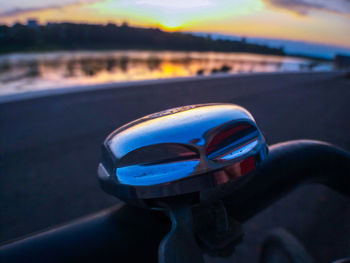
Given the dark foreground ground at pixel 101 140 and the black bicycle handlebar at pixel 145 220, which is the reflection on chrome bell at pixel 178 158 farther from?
the dark foreground ground at pixel 101 140

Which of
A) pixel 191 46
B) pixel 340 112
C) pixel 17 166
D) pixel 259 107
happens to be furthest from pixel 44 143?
pixel 191 46

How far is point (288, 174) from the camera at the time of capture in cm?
92

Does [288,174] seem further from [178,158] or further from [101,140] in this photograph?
[101,140]

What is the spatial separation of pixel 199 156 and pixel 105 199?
1.67m

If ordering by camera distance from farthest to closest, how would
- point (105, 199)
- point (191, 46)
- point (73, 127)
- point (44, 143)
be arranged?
1. point (191, 46)
2. point (73, 127)
3. point (44, 143)
4. point (105, 199)

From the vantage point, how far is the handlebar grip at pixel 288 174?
0.84 metres

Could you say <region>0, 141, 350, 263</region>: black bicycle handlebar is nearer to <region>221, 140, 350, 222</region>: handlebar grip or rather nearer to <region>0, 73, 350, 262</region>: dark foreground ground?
<region>221, 140, 350, 222</region>: handlebar grip

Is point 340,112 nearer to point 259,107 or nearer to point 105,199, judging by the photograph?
point 259,107

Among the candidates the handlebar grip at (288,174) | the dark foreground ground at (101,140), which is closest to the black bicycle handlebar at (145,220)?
the handlebar grip at (288,174)

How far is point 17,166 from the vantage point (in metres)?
2.37

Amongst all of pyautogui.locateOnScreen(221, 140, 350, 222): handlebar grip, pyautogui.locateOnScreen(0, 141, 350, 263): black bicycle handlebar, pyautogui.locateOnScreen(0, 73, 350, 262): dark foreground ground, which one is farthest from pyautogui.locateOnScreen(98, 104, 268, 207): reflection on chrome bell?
pyautogui.locateOnScreen(0, 73, 350, 262): dark foreground ground

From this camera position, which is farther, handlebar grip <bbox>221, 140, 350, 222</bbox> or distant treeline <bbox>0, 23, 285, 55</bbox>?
distant treeline <bbox>0, 23, 285, 55</bbox>

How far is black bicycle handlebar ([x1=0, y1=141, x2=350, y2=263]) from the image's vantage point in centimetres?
57

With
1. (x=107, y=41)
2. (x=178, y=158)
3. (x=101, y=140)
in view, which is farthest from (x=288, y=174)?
(x=107, y=41)
